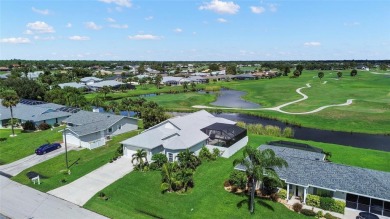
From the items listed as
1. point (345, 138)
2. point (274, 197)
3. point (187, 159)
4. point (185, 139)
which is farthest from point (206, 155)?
point (345, 138)

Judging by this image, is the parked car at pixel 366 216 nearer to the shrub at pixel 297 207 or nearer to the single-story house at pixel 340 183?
the single-story house at pixel 340 183

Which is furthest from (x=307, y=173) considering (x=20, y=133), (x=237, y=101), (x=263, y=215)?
(x=237, y=101)

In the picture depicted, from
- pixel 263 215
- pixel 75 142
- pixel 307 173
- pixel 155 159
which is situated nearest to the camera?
pixel 263 215

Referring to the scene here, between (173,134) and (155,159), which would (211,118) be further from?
(155,159)

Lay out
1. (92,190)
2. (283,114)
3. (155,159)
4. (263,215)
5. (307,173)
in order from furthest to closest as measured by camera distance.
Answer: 1. (283,114)
2. (155,159)
3. (92,190)
4. (307,173)
5. (263,215)

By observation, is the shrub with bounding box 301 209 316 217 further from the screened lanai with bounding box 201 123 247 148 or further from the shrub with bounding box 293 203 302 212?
the screened lanai with bounding box 201 123 247 148

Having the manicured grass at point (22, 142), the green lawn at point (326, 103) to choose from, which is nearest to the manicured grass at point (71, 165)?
the manicured grass at point (22, 142)
